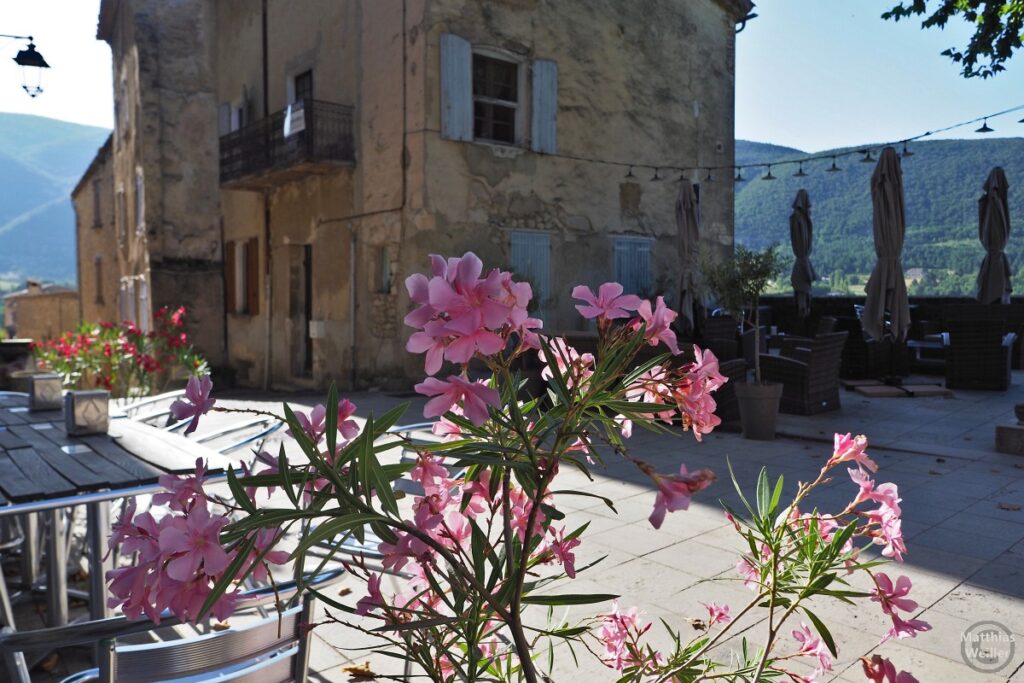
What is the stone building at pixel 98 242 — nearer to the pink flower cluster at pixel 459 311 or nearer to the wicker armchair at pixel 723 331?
the wicker armchair at pixel 723 331

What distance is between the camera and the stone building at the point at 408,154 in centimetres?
1087

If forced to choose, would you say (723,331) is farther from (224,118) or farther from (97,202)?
(97,202)

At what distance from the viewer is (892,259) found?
813cm

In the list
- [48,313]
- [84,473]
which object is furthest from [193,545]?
[48,313]

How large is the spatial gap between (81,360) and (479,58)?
6.98 metres

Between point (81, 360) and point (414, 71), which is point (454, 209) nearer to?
point (414, 71)

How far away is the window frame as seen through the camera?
11117mm

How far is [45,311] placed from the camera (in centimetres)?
2845

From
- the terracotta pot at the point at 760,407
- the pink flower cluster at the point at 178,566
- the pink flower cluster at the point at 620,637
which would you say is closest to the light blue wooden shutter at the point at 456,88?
the terracotta pot at the point at 760,407

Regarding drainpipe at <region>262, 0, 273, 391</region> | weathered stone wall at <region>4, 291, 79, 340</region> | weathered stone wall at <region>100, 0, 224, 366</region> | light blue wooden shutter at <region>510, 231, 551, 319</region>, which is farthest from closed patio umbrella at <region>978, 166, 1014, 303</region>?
weathered stone wall at <region>4, 291, 79, 340</region>

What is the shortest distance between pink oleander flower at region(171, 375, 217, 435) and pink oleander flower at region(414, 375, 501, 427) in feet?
1.00

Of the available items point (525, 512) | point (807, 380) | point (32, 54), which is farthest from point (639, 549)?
point (32, 54)

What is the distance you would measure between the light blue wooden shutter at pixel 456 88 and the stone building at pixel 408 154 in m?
0.03

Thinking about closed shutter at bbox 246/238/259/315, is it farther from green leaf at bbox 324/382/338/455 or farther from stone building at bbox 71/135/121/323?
green leaf at bbox 324/382/338/455
